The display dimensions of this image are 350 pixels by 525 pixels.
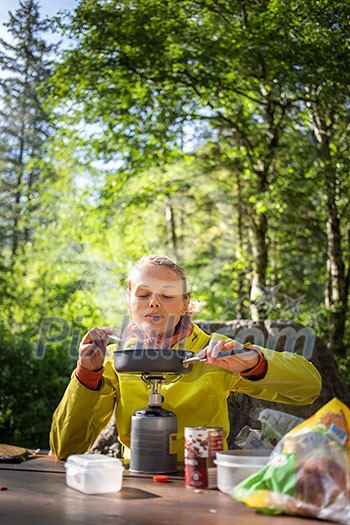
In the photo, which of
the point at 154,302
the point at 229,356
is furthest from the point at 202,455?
the point at 154,302

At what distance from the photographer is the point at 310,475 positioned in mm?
→ 918

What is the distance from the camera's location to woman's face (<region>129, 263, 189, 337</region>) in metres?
1.48

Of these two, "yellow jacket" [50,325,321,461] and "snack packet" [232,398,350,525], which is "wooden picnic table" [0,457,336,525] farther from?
"yellow jacket" [50,325,321,461]

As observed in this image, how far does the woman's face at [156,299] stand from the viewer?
1.48 m

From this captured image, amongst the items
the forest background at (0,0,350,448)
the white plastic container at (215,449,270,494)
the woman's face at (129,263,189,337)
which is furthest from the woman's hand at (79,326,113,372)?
the forest background at (0,0,350,448)

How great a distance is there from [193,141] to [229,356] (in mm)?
4956

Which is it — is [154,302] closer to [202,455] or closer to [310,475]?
[202,455]

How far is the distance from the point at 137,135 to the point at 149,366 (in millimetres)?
4547

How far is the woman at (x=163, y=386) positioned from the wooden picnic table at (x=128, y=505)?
0.87ft

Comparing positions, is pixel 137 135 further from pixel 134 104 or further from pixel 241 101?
pixel 241 101

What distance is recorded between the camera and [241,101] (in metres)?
5.63

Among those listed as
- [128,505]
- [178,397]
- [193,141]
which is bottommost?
[128,505]

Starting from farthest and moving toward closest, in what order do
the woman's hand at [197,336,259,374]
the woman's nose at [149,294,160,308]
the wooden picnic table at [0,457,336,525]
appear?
the woman's nose at [149,294,160,308] < the woman's hand at [197,336,259,374] < the wooden picnic table at [0,457,336,525]

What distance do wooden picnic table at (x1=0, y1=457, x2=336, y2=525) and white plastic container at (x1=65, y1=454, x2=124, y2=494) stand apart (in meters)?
Answer: 0.01
